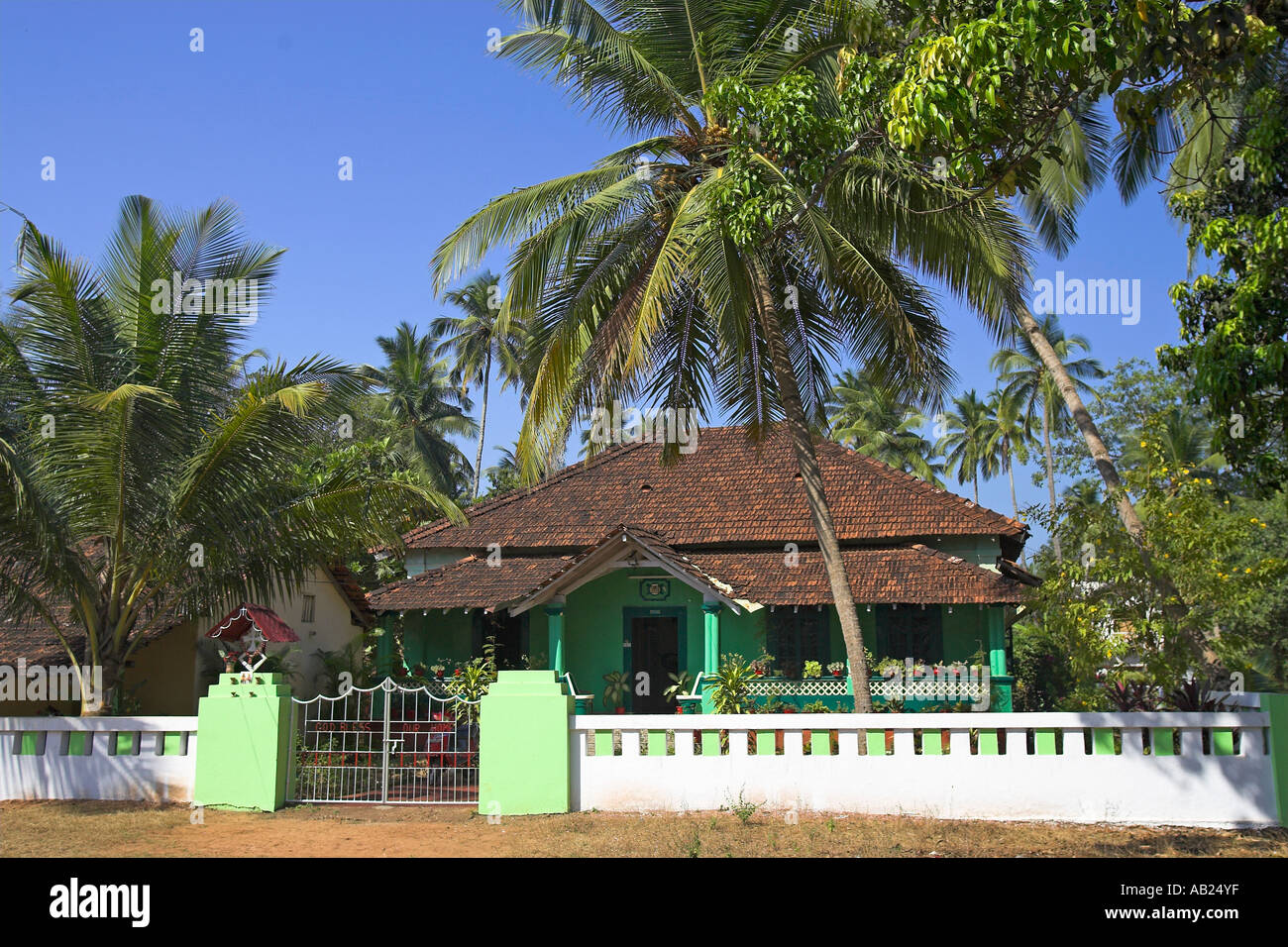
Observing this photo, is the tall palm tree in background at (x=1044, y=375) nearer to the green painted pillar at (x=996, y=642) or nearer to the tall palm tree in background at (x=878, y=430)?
the tall palm tree in background at (x=878, y=430)

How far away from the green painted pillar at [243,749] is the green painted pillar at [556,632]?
6881 millimetres

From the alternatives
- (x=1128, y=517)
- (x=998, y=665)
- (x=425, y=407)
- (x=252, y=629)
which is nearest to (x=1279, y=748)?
(x=1128, y=517)

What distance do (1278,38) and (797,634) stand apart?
38.9ft

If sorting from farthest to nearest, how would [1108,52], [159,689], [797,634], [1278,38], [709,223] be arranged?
[797,634], [159,689], [709,223], [1278,38], [1108,52]

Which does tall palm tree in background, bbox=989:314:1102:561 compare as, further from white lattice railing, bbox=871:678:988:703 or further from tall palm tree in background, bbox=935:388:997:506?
white lattice railing, bbox=871:678:988:703

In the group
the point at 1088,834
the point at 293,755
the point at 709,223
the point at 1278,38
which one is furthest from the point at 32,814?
the point at 1278,38

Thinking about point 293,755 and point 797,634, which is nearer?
point 293,755

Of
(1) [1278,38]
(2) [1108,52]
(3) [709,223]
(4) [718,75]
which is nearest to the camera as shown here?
(2) [1108,52]

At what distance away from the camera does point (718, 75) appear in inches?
473

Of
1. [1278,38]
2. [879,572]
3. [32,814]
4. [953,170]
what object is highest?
[1278,38]

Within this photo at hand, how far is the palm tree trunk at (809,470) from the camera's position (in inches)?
457

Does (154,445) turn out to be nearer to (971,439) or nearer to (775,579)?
(775,579)

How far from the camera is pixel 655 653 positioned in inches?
735
